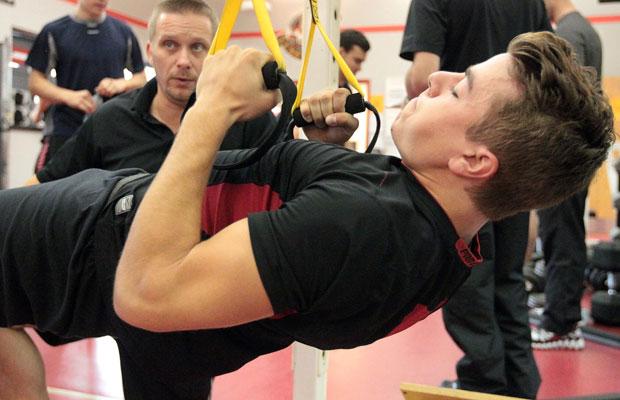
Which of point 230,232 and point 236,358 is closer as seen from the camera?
point 230,232

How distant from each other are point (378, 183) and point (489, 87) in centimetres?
27

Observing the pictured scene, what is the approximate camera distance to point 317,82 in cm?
195

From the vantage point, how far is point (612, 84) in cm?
950

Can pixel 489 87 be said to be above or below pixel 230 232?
above

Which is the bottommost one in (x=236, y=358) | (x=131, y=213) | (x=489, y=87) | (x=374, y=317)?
(x=236, y=358)

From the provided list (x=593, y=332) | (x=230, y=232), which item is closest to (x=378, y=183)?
(x=230, y=232)

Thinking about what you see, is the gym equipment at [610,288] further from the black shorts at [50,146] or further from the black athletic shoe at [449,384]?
the black shorts at [50,146]

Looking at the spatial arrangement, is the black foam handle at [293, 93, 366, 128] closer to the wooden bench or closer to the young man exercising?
the young man exercising

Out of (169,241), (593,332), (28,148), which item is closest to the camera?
(169,241)

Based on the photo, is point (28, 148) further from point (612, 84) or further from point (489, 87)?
point (612, 84)

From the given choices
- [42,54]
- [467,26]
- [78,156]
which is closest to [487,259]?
[467,26]

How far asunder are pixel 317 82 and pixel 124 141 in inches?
26.3

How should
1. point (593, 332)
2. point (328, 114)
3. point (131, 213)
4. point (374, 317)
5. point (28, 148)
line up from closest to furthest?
point (374, 317), point (131, 213), point (328, 114), point (593, 332), point (28, 148)

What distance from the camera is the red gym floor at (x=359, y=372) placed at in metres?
2.55
